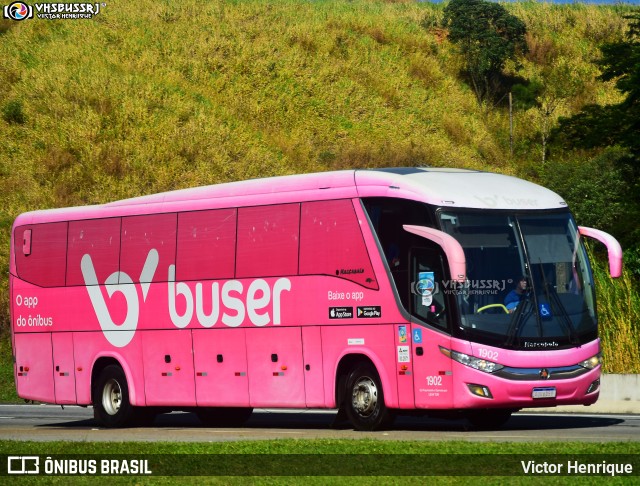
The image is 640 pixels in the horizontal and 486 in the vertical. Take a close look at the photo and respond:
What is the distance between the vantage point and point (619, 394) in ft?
79.2

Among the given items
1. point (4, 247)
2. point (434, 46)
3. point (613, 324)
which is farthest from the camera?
point (434, 46)

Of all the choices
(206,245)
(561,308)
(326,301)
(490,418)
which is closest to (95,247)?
(206,245)

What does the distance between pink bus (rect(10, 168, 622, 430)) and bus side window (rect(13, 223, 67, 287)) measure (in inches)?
3.3

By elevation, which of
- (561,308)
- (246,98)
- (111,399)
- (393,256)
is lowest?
(111,399)

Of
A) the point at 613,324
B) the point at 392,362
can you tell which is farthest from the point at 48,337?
the point at 613,324

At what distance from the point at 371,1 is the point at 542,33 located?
13.0 m

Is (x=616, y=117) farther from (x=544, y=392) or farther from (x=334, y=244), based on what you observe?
(x=544, y=392)

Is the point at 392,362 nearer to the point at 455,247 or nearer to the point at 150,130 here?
the point at 455,247

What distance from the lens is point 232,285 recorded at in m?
21.0

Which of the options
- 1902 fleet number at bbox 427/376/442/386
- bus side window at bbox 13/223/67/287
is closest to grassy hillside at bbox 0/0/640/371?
bus side window at bbox 13/223/67/287

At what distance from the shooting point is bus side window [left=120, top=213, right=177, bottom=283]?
2238cm

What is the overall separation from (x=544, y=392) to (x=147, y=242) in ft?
27.8

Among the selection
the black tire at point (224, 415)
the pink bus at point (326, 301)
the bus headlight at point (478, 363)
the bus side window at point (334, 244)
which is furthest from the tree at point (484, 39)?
the bus headlight at point (478, 363)

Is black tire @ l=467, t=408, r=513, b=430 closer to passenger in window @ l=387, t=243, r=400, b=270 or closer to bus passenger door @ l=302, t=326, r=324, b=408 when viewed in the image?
bus passenger door @ l=302, t=326, r=324, b=408
